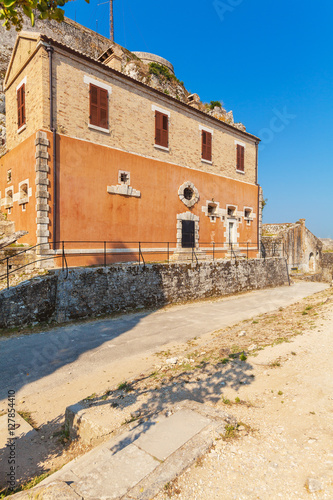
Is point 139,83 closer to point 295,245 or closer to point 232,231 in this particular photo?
point 232,231

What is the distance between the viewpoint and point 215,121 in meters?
19.0

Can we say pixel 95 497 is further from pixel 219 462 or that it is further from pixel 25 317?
pixel 25 317

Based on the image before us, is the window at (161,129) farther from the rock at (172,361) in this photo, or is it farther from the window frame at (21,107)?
the rock at (172,361)

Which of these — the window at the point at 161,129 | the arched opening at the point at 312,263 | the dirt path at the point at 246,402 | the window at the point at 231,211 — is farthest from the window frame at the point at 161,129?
the arched opening at the point at 312,263

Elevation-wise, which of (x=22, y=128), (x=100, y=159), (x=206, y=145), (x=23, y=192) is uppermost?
(x=206, y=145)

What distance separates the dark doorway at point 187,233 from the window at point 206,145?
482cm

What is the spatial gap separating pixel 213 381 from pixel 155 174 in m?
12.2

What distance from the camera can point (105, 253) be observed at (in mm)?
12156

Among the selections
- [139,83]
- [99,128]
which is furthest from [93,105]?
[139,83]

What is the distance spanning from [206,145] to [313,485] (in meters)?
18.4

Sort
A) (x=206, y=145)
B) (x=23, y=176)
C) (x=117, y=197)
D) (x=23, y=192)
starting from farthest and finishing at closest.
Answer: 1. (x=206, y=145)
2. (x=117, y=197)
3. (x=23, y=192)
4. (x=23, y=176)

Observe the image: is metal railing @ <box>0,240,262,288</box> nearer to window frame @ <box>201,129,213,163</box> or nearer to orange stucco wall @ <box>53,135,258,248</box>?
orange stucco wall @ <box>53,135,258,248</box>

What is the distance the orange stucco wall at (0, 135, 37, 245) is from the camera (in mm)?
11766

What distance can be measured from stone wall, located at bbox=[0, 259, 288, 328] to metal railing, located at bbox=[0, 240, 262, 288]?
65 cm
